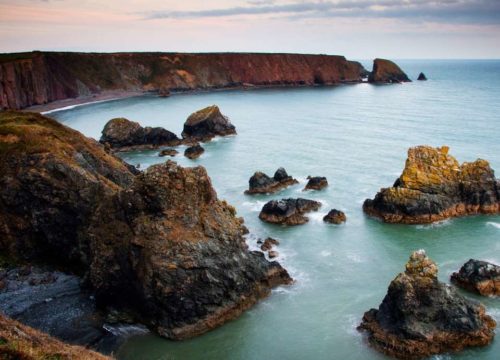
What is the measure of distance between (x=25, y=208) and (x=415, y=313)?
2916 centimetres

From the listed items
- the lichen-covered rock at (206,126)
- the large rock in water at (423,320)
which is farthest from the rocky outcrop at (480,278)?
the lichen-covered rock at (206,126)

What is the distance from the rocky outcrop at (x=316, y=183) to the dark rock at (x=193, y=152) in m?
25.0

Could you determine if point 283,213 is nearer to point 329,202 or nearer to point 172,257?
point 329,202

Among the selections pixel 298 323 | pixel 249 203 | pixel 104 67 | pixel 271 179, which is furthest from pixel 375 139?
pixel 104 67

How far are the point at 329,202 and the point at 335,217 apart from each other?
6.48 meters

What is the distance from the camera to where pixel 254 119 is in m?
123

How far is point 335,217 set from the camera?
50.8 m

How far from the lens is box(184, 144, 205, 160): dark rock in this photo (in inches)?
3187

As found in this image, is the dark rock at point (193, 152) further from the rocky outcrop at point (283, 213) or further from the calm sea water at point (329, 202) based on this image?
the rocky outcrop at point (283, 213)

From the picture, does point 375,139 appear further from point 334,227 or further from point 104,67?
point 104,67

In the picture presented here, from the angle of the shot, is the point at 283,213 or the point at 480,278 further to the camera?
the point at 283,213

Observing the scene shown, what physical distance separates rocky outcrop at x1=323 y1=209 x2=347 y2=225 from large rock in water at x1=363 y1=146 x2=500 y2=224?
12.3 feet

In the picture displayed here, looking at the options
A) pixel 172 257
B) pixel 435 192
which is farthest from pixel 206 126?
pixel 172 257

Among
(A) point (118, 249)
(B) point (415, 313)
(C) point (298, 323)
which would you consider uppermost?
(A) point (118, 249)
